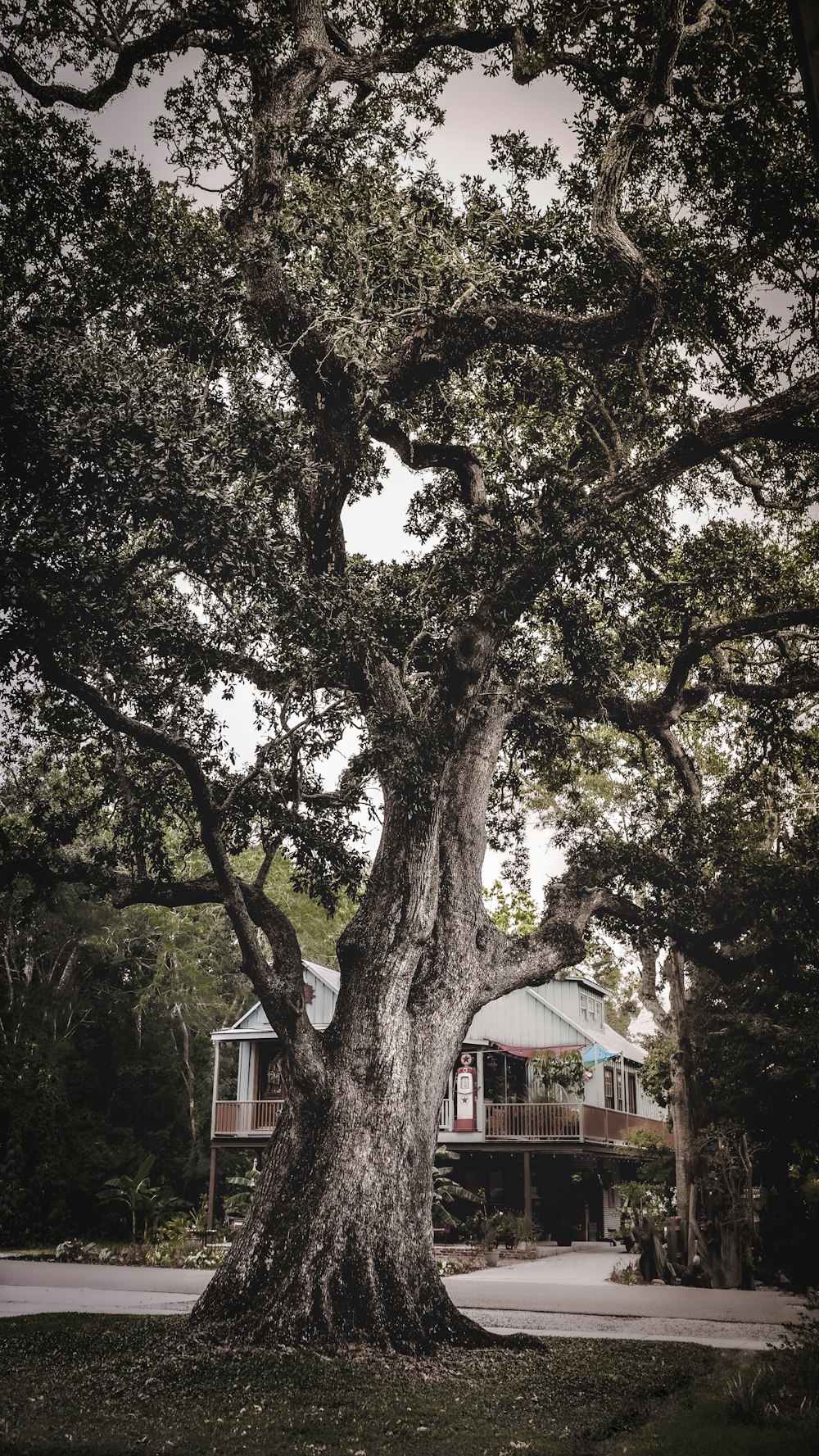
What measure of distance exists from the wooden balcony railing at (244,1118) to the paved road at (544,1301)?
20.6 ft

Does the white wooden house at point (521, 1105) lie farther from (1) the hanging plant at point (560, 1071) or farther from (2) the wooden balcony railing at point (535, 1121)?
(1) the hanging plant at point (560, 1071)

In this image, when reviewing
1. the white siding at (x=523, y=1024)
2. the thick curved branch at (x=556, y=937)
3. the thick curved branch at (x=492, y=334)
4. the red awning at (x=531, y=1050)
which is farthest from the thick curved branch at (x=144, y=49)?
the white siding at (x=523, y=1024)

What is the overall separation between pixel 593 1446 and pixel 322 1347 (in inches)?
119

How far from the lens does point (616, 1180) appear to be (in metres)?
34.5

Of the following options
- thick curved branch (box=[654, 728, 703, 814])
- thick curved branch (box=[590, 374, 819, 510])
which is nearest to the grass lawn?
thick curved branch (box=[654, 728, 703, 814])

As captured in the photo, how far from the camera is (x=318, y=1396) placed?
301 inches

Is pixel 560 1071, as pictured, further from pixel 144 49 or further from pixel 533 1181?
pixel 144 49

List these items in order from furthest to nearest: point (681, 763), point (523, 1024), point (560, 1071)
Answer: point (523, 1024) < point (560, 1071) < point (681, 763)

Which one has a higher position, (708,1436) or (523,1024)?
(523,1024)

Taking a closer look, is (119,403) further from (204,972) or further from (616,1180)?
(616,1180)

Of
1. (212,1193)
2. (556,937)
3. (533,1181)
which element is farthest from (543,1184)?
(556,937)

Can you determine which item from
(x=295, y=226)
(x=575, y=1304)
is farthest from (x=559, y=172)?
(x=575, y=1304)

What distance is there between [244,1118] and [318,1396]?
19.3 metres

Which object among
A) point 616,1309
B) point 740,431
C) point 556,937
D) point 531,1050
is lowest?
point 616,1309
